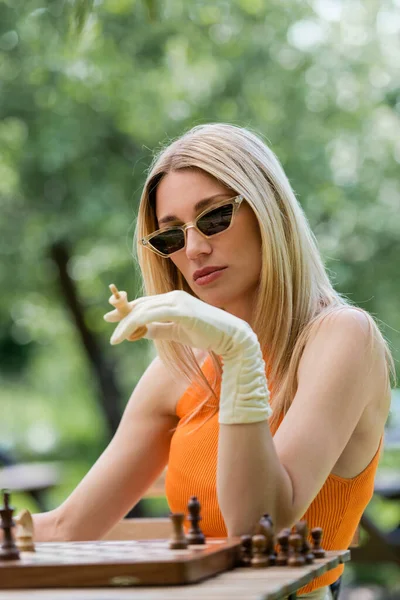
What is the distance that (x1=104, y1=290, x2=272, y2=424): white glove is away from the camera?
5.53 ft

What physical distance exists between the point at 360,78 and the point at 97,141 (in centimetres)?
190

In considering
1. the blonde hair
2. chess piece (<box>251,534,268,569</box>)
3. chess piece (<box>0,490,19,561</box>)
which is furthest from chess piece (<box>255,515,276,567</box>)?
the blonde hair

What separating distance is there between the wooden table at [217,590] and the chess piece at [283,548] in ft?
0.13

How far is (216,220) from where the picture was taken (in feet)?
7.45

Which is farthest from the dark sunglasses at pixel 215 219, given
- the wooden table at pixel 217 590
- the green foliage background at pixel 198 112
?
the green foliage background at pixel 198 112

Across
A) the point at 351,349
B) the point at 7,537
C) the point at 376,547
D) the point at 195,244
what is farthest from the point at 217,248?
the point at 376,547

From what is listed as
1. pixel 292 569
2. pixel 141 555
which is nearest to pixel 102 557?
pixel 141 555

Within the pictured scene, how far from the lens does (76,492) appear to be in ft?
8.44

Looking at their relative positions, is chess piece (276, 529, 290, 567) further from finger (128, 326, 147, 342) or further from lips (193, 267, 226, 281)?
lips (193, 267, 226, 281)

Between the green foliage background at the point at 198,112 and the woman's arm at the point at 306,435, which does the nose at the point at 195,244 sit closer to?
the woman's arm at the point at 306,435

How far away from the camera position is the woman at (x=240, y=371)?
5.75ft

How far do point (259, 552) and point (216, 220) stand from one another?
3.11 feet

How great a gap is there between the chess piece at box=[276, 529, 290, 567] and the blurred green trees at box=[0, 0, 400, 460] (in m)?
5.04

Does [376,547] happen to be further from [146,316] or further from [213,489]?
[146,316]
